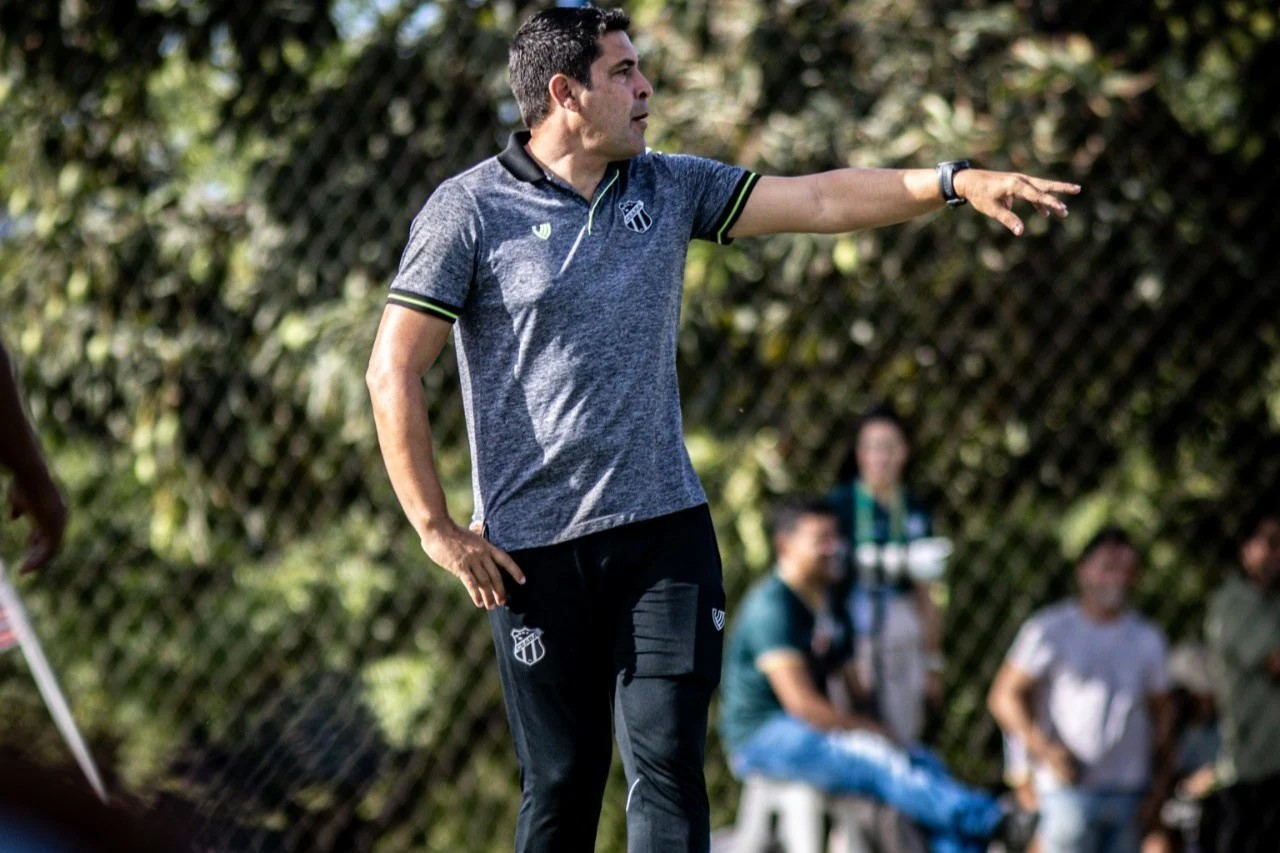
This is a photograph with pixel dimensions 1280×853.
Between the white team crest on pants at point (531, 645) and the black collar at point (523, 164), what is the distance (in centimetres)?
78

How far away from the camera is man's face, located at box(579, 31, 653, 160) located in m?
3.15

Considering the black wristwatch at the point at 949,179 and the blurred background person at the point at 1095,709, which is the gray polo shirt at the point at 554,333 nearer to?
the black wristwatch at the point at 949,179

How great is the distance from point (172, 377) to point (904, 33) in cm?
274

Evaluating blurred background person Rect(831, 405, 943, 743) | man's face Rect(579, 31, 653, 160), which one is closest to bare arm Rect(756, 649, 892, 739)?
blurred background person Rect(831, 405, 943, 743)

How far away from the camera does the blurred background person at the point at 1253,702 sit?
5555mm

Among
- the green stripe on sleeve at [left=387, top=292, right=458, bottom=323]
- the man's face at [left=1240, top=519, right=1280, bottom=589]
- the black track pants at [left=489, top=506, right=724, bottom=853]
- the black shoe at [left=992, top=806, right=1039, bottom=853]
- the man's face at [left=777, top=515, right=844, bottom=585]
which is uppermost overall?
the green stripe on sleeve at [left=387, top=292, right=458, bottom=323]

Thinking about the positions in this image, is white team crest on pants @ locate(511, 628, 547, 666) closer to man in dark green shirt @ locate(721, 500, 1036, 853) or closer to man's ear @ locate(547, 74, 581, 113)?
man's ear @ locate(547, 74, 581, 113)

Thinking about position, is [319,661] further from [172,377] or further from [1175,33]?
[1175,33]

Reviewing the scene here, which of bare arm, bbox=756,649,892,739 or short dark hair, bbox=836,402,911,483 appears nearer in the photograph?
bare arm, bbox=756,649,892,739

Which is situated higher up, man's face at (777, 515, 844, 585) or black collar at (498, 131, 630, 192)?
black collar at (498, 131, 630, 192)

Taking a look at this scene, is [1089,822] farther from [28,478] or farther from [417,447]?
[28,478]

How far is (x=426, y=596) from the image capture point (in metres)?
6.28

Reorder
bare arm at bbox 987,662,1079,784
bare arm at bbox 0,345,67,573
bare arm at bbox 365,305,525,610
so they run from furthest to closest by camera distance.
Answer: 1. bare arm at bbox 987,662,1079,784
2. bare arm at bbox 365,305,525,610
3. bare arm at bbox 0,345,67,573

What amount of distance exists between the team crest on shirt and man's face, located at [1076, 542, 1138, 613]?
9.68ft
